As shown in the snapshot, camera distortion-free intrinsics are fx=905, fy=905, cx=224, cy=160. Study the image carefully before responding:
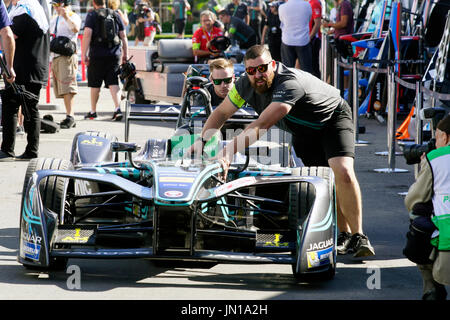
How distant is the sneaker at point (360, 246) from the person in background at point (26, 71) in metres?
5.43

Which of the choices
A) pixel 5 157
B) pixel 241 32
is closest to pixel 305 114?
pixel 5 157

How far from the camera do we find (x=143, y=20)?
29094 millimetres

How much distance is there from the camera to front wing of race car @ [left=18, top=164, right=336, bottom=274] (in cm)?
548

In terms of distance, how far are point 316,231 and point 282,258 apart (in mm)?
279

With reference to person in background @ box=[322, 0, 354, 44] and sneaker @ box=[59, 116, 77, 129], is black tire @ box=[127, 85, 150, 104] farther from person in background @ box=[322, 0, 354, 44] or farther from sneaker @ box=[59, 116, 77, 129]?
person in background @ box=[322, 0, 354, 44]

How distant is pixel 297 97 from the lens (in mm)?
6230

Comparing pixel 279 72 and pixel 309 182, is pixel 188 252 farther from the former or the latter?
pixel 279 72

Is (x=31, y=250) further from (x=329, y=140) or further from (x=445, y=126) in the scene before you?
(x=445, y=126)

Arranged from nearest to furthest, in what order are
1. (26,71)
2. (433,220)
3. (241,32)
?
(433,220) → (26,71) → (241,32)

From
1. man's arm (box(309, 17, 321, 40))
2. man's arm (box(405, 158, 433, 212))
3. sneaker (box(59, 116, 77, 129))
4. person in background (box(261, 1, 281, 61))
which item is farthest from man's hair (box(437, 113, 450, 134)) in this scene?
person in background (box(261, 1, 281, 61))

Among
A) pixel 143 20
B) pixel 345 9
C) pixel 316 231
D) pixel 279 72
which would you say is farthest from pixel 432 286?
pixel 143 20

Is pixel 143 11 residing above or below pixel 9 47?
below

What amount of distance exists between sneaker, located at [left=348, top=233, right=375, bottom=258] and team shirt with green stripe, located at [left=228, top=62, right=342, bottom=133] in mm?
843

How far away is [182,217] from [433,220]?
1488 mm
